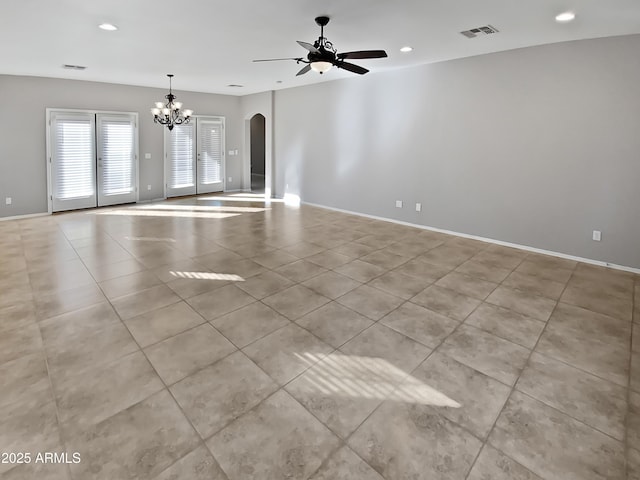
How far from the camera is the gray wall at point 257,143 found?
49.7 ft

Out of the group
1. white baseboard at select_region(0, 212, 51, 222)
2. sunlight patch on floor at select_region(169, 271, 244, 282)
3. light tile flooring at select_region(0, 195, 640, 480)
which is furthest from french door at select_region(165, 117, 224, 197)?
sunlight patch on floor at select_region(169, 271, 244, 282)

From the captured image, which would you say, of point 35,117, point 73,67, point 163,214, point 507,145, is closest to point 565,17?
point 507,145

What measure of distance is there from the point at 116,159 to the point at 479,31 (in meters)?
7.66

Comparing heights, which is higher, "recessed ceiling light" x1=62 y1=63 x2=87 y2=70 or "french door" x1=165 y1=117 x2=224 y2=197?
"recessed ceiling light" x1=62 y1=63 x2=87 y2=70

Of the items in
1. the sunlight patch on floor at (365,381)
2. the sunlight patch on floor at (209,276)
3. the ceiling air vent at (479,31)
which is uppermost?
the ceiling air vent at (479,31)

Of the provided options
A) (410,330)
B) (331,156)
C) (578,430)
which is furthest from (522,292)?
(331,156)

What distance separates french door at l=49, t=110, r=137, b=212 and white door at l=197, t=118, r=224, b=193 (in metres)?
1.75

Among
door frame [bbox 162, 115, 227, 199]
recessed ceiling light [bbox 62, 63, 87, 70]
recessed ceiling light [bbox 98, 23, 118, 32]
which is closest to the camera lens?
recessed ceiling light [bbox 98, 23, 118, 32]

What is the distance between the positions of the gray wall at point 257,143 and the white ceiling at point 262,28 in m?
8.87

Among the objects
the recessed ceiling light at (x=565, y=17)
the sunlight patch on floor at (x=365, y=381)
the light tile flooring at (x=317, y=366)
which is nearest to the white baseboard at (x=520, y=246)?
the light tile flooring at (x=317, y=366)

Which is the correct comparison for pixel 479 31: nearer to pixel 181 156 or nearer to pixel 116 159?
pixel 181 156

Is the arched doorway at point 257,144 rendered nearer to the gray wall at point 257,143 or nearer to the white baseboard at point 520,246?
the gray wall at point 257,143

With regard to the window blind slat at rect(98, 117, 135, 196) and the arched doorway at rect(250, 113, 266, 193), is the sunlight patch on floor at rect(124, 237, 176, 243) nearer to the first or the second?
the window blind slat at rect(98, 117, 135, 196)

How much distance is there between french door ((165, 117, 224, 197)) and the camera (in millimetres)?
9398
